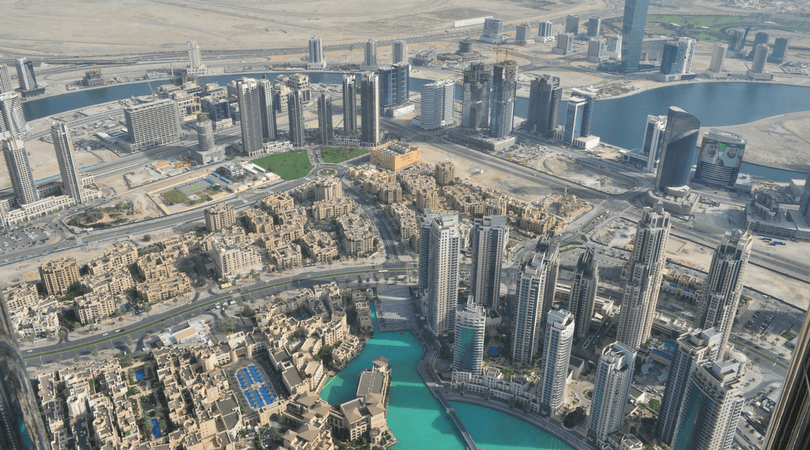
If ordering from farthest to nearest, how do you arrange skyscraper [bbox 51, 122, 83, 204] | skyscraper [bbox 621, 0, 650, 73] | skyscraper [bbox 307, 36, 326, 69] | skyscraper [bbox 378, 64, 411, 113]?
skyscraper [bbox 307, 36, 326, 69] < skyscraper [bbox 621, 0, 650, 73] < skyscraper [bbox 378, 64, 411, 113] < skyscraper [bbox 51, 122, 83, 204]

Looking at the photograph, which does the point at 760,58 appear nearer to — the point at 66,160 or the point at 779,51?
the point at 779,51

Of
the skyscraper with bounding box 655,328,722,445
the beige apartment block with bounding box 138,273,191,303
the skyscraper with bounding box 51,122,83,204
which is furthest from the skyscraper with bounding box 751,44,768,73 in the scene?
the skyscraper with bounding box 51,122,83,204

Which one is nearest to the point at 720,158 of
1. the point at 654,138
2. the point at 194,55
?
the point at 654,138

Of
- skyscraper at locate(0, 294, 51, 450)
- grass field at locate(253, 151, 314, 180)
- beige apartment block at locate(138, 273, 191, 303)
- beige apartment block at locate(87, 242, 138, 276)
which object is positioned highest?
skyscraper at locate(0, 294, 51, 450)

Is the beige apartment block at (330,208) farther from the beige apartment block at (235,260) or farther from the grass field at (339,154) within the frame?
the grass field at (339,154)

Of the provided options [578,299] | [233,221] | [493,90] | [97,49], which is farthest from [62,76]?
[578,299]

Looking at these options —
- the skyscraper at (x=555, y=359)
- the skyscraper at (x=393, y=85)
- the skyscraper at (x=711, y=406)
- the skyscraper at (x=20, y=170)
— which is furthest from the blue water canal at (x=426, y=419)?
the skyscraper at (x=393, y=85)

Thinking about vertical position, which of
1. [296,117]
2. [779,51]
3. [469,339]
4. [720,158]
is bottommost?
[469,339]

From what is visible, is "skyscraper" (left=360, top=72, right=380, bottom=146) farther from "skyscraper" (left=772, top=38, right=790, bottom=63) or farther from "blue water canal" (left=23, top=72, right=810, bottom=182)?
"skyscraper" (left=772, top=38, right=790, bottom=63)
